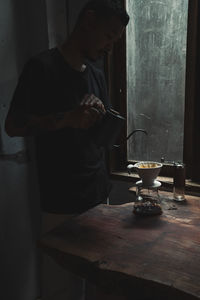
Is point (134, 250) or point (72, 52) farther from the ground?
point (72, 52)

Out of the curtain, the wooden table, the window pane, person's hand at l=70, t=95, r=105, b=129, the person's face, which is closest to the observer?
the wooden table

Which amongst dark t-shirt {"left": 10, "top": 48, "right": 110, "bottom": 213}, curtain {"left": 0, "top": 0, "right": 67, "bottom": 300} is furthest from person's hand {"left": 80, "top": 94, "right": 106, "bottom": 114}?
curtain {"left": 0, "top": 0, "right": 67, "bottom": 300}

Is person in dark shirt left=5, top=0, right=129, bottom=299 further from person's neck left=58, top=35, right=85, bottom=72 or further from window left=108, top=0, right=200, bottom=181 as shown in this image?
window left=108, top=0, right=200, bottom=181

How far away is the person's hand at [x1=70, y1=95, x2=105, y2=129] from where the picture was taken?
4.14ft

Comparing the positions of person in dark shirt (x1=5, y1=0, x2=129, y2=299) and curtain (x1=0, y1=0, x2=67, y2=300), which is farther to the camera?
curtain (x1=0, y1=0, x2=67, y2=300)

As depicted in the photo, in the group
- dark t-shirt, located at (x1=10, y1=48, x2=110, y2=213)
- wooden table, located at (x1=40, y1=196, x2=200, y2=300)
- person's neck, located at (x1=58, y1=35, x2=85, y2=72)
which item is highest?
person's neck, located at (x1=58, y1=35, x2=85, y2=72)

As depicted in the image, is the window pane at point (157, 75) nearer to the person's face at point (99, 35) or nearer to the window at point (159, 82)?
the window at point (159, 82)

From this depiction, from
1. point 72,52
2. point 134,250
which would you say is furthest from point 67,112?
point 134,250

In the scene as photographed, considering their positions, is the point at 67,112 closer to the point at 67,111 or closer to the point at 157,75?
the point at 67,111

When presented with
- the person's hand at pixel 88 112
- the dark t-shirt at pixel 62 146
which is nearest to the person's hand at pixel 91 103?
the person's hand at pixel 88 112

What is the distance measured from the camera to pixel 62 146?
4.71 feet

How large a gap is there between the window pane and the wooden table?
0.68 metres

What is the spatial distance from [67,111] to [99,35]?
358 mm

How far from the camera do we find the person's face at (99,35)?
1.37 m
